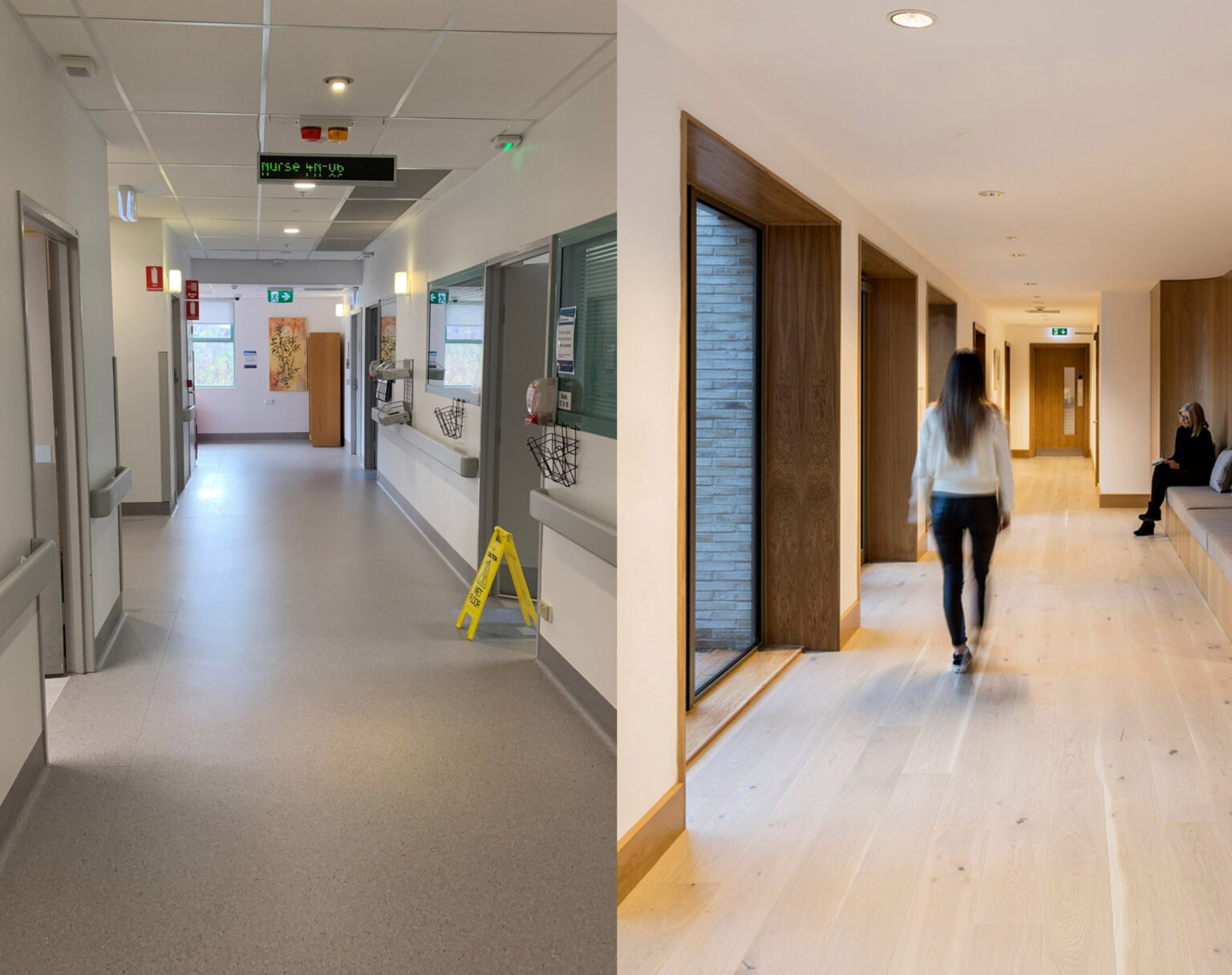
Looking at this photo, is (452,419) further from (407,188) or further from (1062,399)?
(1062,399)

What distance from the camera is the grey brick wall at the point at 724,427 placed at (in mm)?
4395

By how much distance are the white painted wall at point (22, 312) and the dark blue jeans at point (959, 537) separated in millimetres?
3440

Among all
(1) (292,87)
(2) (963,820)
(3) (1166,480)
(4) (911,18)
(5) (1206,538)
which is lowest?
(2) (963,820)

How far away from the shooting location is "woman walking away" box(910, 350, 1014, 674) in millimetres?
4301

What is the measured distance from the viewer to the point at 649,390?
2.59 metres

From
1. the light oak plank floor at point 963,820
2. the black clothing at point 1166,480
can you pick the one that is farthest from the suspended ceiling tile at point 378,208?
the black clothing at point 1166,480

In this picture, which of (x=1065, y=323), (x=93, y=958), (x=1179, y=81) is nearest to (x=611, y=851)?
(x=93, y=958)

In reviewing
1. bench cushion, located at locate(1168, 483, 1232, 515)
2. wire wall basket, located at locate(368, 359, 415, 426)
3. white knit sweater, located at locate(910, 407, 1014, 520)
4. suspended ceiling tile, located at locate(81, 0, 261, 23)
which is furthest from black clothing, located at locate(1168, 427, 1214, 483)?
suspended ceiling tile, located at locate(81, 0, 261, 23)

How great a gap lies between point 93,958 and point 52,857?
12.3 inches

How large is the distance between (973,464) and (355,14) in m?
3.23

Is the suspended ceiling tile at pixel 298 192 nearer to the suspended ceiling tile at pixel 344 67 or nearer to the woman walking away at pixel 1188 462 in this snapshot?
the suspended ceiling tile at pixel 344 67

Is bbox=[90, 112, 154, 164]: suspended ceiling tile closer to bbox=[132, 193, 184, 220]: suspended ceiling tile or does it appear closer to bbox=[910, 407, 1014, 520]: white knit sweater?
bbox=[132, 193, 184, 220]: suspended ceiling tile

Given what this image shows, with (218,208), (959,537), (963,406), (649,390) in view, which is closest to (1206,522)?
(959,537)

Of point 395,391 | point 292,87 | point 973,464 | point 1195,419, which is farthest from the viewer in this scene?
point 1195,419
